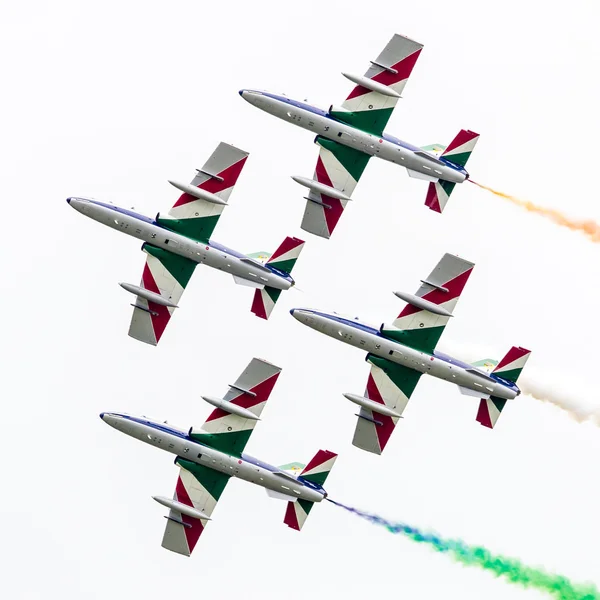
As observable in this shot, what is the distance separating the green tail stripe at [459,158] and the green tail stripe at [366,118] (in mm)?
3283

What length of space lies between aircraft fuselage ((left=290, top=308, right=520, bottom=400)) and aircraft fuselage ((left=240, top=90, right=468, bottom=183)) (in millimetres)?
7869

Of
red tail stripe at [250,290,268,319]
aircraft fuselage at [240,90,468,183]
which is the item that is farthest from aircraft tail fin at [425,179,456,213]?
red tail stripe at [250,290,268,319]

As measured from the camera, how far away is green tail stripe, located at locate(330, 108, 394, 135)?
4230 inches

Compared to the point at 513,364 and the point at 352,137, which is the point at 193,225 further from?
the point at 513,364

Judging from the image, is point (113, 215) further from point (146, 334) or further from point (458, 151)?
point (458, 151)

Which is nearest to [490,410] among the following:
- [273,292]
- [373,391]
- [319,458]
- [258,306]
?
[373,391]

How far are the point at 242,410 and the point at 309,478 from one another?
430 cm

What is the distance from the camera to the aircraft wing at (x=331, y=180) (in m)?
108

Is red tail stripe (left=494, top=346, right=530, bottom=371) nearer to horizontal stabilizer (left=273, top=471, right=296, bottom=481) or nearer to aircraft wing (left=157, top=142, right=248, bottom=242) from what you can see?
horizontal stabilizer (left=273, top=471, right=296, bottom=481)

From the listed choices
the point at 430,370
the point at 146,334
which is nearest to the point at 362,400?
the point at 430,370

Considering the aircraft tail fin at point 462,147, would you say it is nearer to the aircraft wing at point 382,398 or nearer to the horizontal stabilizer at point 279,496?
the aircraft wing at point 382,398

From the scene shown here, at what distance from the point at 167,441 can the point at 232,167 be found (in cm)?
1285

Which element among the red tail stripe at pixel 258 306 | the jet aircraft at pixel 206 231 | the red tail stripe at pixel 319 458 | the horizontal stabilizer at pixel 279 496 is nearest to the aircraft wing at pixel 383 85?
the jet aircraft at pixel 206 231

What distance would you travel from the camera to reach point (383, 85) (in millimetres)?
107312
